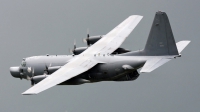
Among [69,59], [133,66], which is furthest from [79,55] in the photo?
[133,66]

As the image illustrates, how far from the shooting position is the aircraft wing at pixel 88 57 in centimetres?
9071

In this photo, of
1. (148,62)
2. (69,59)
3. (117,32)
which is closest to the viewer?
(148,62)

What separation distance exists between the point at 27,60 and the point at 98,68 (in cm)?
980

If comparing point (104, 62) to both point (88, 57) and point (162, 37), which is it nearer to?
point (88, 57)

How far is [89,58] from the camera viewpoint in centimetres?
9950

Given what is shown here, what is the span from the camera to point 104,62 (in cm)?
9812

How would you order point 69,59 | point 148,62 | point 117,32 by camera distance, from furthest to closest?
point 117,32 < point 69,59 < point 148,62

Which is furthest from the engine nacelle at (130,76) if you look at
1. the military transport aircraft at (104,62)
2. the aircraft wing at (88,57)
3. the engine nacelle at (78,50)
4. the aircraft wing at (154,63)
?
the engine nacelle at (78,50)

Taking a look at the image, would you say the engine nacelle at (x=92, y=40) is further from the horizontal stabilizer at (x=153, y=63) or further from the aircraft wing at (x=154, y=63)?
the horizontal stabilizer at (x=153, y=63)

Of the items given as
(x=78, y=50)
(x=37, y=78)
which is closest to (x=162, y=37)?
(x=78, y=50)

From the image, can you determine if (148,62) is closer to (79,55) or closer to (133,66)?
(133,66)

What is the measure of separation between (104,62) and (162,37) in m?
7.30

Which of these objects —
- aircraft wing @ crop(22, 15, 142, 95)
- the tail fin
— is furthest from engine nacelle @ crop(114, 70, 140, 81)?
aircraft wing @ crop(22, 15, 142, 95)

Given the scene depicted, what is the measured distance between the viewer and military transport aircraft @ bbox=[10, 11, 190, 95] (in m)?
94.6
